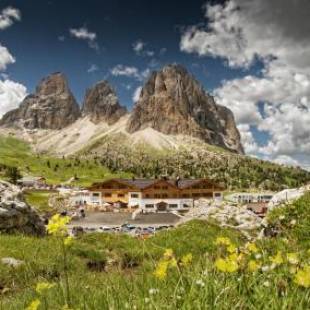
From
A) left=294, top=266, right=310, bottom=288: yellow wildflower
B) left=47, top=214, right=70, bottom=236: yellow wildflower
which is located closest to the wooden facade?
left=47, top=214, right=70, bottom=236: yellow wildflower

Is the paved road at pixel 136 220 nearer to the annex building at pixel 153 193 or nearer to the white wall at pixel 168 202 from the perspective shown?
the annex building at pixel 153 193

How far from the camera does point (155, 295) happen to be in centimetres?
507

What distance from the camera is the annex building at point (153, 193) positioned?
18512 centimetres

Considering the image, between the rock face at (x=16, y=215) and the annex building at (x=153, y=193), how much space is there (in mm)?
157030

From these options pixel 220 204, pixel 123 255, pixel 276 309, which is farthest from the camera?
pixel 220 204

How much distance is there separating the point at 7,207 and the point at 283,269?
18122 millimetres

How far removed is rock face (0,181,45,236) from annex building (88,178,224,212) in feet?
515

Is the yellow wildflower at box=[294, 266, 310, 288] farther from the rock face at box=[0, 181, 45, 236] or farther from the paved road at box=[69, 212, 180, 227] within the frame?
the paved road at box=[69, 212, 180, 227]

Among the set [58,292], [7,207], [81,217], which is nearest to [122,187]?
[81,217]

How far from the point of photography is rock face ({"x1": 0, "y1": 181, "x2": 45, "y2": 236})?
21.2 m

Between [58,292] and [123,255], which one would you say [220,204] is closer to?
[123,255]

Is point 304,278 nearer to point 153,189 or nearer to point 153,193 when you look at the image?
point 153,189

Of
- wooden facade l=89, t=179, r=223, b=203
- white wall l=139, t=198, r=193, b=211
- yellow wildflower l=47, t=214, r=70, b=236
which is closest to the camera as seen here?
yellow wildflower l=47, t=214, r=70, b=236

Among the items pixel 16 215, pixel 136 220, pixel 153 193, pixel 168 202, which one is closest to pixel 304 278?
pixel 16 215
